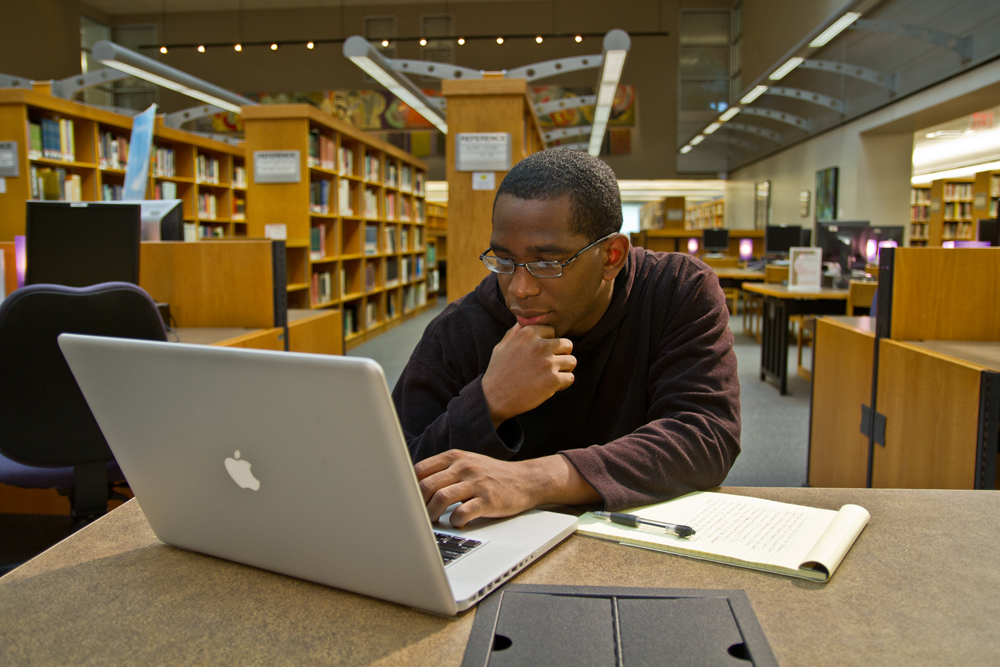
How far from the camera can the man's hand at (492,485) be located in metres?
0.81

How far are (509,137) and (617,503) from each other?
3.46 metres

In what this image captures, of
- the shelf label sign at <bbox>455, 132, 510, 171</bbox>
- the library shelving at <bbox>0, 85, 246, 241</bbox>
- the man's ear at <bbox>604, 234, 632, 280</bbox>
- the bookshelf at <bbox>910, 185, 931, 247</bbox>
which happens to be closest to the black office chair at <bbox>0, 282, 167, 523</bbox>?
the man's ear at <bbox>604, 234, 632, 280</bbox>

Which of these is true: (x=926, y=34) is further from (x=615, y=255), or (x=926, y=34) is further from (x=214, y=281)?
(x=615, y=255)

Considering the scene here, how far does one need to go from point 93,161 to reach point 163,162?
128 centimetres

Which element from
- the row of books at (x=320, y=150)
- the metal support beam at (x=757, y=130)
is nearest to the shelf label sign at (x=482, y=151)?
the row of books at (x=320, y=150)

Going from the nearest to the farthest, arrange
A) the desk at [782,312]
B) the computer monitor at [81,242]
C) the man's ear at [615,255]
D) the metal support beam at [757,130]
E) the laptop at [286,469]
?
the laptop at [286,469], the man's ear at [615,255], the computer monitor at [81,242], the desk at [782,312], the metal support beam at [757,130]

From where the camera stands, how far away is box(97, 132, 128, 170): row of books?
578 cm

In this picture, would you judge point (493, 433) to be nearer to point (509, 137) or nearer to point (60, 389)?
point (60, 389)

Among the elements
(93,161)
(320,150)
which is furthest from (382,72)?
(93,161)

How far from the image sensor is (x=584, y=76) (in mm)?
14289

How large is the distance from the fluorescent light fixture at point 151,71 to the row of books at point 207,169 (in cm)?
109

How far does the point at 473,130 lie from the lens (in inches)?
161

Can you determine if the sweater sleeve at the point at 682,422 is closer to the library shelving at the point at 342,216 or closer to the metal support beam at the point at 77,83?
the library shelving at the point at 342,216

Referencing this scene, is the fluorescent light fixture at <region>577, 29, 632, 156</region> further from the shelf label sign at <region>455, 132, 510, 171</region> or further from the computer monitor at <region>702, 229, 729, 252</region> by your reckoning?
the computer monitor at <region>702, 229, 729, 252</region>
